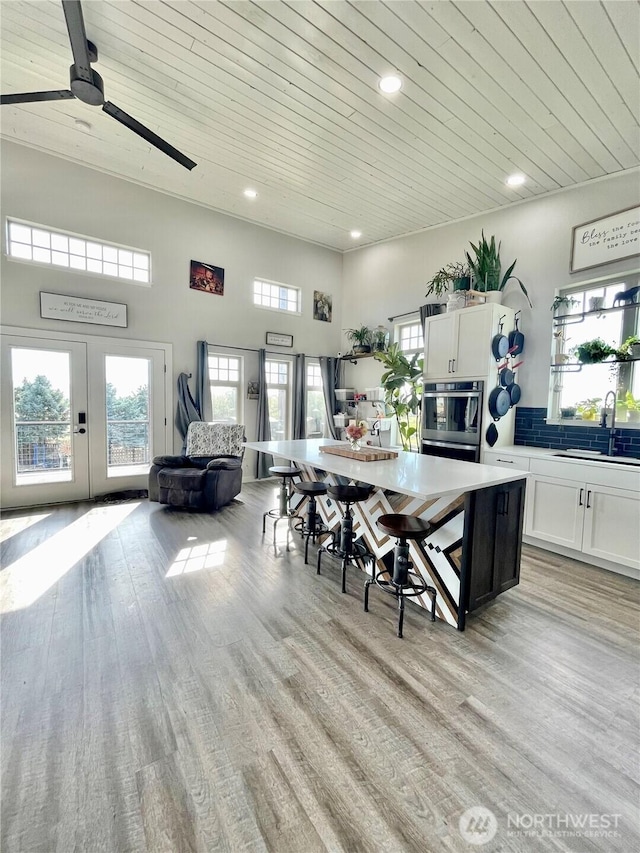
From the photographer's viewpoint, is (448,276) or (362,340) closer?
(448,276)

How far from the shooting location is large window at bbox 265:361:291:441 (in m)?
6.53

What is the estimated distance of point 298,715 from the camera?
66.4 inches

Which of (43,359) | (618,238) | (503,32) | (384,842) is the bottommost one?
(384,842)

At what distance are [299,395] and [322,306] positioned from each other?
1.77 meters

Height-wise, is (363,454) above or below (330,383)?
below

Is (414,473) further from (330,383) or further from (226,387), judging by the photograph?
(330,383)

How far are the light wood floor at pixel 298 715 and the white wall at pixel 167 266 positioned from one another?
3.44 meters

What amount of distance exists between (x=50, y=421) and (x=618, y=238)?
672 centimetres

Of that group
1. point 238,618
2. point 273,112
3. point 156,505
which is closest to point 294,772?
point 238,618

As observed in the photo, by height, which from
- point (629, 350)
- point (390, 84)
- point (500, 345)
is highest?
point (390, 84)

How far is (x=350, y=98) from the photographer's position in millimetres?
3113

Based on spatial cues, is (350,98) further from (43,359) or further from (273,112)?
(43,359)

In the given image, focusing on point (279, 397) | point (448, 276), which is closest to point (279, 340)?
point (279, 397)

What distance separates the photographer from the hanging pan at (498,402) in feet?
13.8
